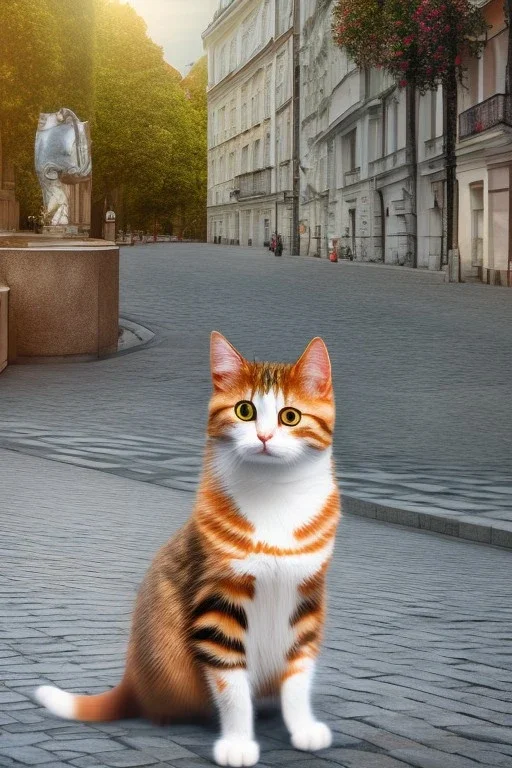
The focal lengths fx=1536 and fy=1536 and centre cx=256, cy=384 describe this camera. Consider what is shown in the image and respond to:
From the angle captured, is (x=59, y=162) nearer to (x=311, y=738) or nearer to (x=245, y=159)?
(x=311, y=738)

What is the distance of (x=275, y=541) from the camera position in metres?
3.17

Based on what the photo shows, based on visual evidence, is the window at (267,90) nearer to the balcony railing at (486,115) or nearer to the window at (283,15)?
the window at (283,15)

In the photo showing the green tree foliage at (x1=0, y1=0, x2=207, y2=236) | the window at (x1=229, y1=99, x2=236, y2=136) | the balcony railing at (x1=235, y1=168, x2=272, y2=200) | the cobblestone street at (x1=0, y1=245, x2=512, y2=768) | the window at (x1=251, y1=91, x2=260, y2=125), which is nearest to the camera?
the cobblestone street at (x1=0, y1=245, x2=512, y2=768)

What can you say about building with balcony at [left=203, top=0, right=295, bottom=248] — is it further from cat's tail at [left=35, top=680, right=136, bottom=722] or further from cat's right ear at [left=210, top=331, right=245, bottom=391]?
cat's right ear at [left=210, top=331, right=245, bottom=391]

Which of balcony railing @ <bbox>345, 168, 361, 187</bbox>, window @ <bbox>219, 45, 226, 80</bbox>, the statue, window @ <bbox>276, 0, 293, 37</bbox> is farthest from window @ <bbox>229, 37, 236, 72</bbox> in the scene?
the statue

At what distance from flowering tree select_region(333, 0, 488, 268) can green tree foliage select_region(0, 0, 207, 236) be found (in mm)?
12124

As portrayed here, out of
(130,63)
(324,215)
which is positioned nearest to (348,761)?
(324,215)

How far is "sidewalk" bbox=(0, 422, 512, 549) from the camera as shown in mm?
9195

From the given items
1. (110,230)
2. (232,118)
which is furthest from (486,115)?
(232,118)

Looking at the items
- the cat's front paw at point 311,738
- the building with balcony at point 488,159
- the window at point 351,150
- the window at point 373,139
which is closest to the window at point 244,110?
the window at point 351,150

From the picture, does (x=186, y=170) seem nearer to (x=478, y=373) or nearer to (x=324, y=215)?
(x=324, y=215)

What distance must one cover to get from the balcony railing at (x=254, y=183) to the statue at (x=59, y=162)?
217 ft

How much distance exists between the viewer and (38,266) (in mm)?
19641

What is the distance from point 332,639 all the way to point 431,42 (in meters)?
38.4
